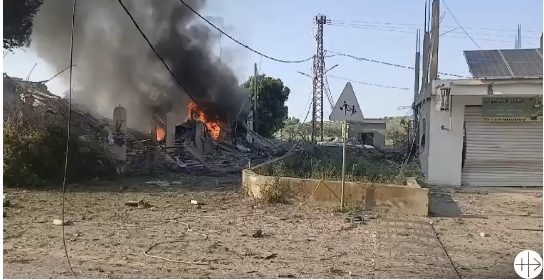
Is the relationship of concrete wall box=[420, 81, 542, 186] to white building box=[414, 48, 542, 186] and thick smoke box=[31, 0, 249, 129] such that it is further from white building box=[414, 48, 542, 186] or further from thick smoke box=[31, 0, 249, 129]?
thick smoke box=[31, 0, 249, 129]

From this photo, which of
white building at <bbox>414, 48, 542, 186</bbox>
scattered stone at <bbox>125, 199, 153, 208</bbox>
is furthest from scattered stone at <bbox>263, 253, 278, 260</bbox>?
white building at <bbox>414, 48, 542, 186</bbox>

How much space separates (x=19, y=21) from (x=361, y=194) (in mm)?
15085

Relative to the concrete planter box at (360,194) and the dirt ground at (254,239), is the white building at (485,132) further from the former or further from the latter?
the concrete planter box at (360,194)

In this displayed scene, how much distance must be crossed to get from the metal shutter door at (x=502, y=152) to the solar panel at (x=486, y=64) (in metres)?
1.07

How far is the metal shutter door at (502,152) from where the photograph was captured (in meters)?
12.5

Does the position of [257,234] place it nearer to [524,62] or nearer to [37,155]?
[37,155]

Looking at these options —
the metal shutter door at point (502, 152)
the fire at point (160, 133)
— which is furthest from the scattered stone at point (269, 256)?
the fire at point (160, 133)

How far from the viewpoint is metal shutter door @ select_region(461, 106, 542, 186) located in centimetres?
1253

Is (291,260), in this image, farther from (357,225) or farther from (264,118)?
(264,118)

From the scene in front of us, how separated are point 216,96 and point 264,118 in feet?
45.8

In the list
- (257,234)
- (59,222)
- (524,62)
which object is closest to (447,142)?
(524,62)

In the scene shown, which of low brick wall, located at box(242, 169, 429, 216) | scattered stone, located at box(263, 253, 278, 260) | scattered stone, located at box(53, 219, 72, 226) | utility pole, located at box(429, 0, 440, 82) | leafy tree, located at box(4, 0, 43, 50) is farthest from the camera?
leafy tree, located at box(4, 0, 43, 50)

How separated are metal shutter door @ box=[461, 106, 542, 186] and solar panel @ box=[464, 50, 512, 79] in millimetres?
1070

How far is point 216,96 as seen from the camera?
27.8 m
